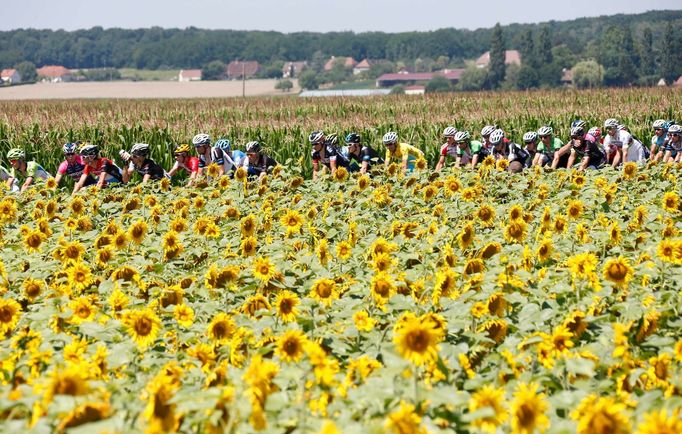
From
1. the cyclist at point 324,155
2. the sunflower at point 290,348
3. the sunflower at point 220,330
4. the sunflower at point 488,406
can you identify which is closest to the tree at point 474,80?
the cyclist at point 324,155

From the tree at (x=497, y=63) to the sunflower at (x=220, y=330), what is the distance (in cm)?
11342

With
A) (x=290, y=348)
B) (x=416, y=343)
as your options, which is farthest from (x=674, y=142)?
(x=416, y=343)

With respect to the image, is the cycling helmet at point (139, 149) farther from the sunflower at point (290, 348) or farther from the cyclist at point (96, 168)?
the sunflower at point (290, 348)

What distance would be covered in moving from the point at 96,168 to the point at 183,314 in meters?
10.2

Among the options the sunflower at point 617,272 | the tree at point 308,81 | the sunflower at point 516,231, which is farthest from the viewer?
the tree at point 308,81

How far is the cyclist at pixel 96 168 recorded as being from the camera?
13992 mm

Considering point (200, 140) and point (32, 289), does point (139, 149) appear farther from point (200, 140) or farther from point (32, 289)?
point (32, 289)

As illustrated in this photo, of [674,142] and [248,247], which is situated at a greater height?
[248,247]

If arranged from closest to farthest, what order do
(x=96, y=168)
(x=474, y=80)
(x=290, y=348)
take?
(x=290, y=348), (x=96, y=168), (x=474, y=80)

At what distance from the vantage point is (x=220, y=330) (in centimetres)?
416

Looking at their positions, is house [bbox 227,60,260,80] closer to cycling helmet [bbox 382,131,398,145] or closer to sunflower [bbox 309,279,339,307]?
cycling helmet [bbox 382,131,398,145]

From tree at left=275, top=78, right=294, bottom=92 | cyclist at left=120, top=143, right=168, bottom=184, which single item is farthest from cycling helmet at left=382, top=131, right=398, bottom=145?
tree at left=275, top=78, right=294, bottom=92

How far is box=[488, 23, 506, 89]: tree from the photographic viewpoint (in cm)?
11862

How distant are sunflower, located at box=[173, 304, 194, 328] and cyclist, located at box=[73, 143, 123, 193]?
955cm
